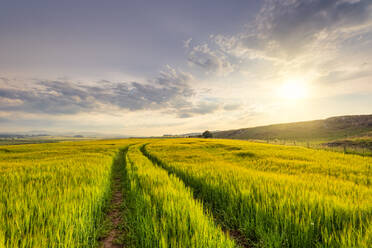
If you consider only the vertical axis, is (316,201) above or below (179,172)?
above

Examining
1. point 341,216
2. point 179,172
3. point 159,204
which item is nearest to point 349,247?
point 341,216

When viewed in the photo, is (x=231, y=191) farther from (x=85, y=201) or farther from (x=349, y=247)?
(x=85, y=201)

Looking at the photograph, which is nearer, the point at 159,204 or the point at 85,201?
the point at 159,204

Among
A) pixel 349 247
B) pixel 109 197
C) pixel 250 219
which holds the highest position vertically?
pixel 349 247

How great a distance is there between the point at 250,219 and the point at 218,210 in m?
1.01

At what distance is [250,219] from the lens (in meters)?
3.43

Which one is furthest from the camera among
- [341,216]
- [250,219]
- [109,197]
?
[109,197]

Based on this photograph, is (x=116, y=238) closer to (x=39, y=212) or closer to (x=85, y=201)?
(x=85, y=201)

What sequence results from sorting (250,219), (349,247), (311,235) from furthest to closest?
(250,219) < (311,235) < (349,247)

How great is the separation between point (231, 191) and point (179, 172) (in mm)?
3813

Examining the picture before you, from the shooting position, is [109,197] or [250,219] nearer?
[250,219]

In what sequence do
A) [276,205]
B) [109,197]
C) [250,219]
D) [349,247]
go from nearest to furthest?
[349,247], [276,205], [250,219], [109,197]

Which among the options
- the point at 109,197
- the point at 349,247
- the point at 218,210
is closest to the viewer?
the point at 349,247

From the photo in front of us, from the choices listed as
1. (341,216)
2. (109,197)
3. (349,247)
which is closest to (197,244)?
(349,247)
